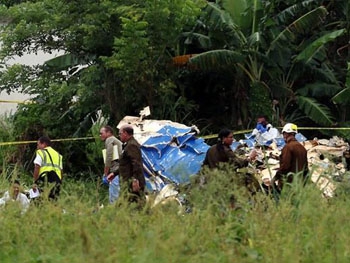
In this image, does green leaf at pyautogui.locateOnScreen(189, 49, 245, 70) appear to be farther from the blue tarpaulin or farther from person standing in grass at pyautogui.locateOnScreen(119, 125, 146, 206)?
person standing in grass at pyautogui.locateOnScreen(119, 125, 146, 206)

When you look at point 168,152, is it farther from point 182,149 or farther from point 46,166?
point 46,166

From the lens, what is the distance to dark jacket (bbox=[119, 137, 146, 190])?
418 inches

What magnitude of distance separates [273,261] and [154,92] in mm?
11368

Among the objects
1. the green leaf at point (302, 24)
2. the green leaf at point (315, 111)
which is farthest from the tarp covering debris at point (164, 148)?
the green leaf at point (302, 24)

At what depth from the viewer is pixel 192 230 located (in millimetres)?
5527

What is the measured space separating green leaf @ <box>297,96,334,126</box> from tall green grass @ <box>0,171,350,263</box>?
10.0 meters

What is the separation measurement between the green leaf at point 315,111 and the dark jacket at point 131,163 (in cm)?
665

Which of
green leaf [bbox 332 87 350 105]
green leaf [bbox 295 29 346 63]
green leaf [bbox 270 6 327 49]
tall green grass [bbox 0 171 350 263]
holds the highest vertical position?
tall green grass [bbox 0 171 350 263]

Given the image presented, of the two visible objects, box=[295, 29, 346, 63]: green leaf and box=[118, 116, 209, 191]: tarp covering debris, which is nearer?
box=[118, 116, 209, 191]: tarp covering debris

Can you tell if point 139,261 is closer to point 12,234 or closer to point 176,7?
point 12,234

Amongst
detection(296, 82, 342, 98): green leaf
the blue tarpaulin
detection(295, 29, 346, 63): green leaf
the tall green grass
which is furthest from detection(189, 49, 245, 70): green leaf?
the tall green grass

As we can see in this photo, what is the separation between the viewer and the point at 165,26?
620 inches

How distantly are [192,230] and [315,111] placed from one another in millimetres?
11393

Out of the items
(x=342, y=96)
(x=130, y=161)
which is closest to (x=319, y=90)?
(x=342, y=96)
